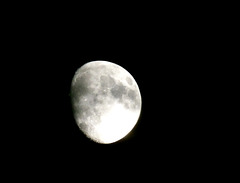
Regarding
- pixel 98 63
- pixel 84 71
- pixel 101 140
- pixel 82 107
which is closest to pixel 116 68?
pixel 98 63

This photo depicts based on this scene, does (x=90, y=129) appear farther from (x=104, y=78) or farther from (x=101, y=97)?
(x=104, y=78)

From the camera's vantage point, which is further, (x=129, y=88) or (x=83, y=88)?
(x=129, y=88)

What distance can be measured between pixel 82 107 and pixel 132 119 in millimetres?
939

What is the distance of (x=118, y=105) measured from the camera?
3.80 meters

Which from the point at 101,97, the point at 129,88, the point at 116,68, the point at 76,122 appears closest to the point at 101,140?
the point at 76,122

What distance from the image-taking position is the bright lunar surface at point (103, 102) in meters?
3.75

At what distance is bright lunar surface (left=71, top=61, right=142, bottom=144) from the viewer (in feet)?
12.3

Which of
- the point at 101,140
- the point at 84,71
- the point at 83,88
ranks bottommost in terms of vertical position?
the point at 101,140

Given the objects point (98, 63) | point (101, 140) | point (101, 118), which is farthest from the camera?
point (98, 63)

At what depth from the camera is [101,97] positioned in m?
3.75

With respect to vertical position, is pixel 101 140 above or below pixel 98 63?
below

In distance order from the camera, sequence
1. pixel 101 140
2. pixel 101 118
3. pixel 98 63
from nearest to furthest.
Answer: pixel 101 118 < pixel 101 140 < pixel 98 63

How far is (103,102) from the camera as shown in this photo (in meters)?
3.74

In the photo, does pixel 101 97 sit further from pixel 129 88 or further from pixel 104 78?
pixel 129 88
